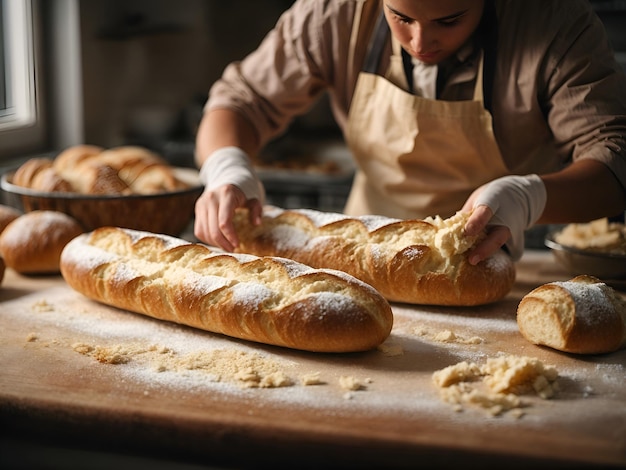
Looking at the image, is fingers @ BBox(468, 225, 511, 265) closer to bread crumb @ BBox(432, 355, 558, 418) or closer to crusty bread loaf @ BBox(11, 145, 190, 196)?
bread crumb @ BBox(432, 355, 558, 418)

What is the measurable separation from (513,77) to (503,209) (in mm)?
437

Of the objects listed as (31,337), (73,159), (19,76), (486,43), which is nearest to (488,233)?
(486,43)

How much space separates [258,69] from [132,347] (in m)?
1.09

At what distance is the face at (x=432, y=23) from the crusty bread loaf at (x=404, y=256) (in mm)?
414

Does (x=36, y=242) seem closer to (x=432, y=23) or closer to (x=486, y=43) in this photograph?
(x=432, y=23)

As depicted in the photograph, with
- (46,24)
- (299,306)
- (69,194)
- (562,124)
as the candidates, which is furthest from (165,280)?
(46,24)

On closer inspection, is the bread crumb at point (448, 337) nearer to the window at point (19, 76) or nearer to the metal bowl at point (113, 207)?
the metal bowl at point (113, 207)

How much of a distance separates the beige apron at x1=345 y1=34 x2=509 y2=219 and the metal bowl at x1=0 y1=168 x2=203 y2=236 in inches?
21.2

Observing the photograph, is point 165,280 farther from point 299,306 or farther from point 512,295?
point 512,295

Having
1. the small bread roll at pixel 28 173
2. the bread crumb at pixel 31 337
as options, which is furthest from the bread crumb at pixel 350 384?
the small bread roll at pixel 28 173

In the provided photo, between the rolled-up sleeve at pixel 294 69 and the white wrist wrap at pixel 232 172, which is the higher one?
the rolled-up sleeve at pixel 294 69

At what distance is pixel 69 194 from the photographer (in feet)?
6.51

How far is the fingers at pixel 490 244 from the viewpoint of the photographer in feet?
5.30

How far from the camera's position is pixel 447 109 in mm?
1926
